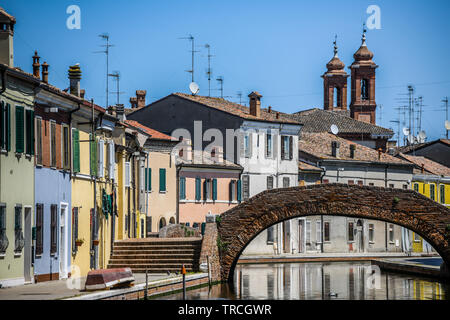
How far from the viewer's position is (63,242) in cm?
3888

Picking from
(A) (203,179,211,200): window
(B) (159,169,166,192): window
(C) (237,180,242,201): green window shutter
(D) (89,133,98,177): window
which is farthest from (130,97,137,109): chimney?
(D) (89,133,98,177): window

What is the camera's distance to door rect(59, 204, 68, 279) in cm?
3853

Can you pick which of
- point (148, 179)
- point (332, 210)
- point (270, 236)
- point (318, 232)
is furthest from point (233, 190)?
point (332, 210)

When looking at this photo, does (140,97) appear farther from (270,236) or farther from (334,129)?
(334,129)

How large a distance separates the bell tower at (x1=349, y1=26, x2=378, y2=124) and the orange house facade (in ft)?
164

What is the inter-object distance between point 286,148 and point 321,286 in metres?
31.6

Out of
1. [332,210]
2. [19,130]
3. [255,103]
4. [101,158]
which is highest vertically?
[255,103]

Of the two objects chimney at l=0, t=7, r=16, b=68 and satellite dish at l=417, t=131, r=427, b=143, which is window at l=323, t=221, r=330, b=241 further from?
chimney at l=0, t=7, r=16, b=68

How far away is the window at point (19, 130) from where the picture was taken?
33625 millimetres

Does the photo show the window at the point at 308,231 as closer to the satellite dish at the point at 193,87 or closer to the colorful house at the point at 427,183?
the satellite dish at the point at 193,87

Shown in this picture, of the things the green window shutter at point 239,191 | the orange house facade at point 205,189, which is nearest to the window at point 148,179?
the orange house facade at point 205,189

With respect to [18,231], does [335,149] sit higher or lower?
higher

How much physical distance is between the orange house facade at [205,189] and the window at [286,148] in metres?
4.63
